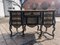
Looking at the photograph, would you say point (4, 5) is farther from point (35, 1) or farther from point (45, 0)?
point (45, 0)

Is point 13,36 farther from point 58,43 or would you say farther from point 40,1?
point 40,1

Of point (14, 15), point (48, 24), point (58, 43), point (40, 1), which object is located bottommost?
point (58, 43)

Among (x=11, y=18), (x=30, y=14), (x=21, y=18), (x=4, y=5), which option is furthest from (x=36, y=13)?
(x=4, y=5)

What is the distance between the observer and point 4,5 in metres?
6.94

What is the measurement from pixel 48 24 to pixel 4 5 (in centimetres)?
433

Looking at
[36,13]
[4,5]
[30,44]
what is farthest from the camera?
[4,5]

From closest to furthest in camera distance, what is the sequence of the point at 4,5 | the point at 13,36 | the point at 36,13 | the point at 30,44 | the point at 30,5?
the point at 30,44 → the point at 36,13 → the point at 13,36 → the point at 4,5 → the point at 30,5

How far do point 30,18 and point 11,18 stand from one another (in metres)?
0.48

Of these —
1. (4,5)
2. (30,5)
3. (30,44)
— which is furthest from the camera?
(30,5)

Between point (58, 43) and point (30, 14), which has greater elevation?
point (30, 14)

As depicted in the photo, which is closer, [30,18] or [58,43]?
[58,43]

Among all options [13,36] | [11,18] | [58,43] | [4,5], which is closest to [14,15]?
[11,18]

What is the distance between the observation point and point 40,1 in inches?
302

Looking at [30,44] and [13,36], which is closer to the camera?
[30,44]
